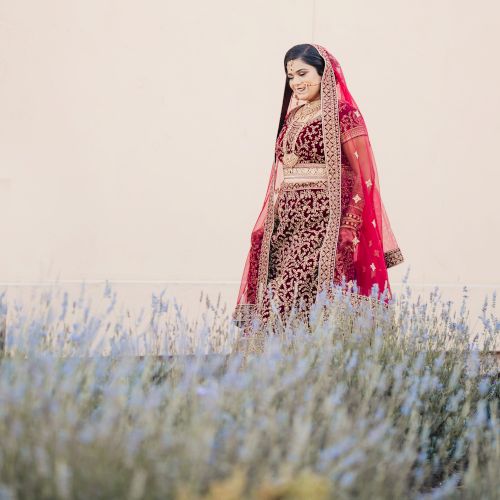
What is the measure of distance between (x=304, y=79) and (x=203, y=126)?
80.4 inches

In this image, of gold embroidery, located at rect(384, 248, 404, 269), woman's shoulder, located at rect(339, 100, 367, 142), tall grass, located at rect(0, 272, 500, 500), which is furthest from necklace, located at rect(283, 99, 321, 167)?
tall grass, located at rect(0, 272, 500, 500)

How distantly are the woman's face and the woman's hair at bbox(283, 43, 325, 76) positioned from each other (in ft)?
0.05

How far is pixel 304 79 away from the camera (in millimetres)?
4242

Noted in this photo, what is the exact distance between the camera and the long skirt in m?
4.16

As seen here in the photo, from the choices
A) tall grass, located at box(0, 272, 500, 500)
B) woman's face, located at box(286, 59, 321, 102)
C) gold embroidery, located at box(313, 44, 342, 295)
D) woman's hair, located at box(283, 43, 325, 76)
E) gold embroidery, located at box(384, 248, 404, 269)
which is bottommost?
tall grass, located at box(0, 272, 500, 500)

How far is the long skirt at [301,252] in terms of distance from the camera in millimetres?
4156

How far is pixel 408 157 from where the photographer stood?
655cm

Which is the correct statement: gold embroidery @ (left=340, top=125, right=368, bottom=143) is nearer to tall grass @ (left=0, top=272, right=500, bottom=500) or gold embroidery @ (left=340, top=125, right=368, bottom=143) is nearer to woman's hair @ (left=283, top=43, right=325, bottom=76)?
woman's hair @ (left=283, top=43, right=325, bottom=76)

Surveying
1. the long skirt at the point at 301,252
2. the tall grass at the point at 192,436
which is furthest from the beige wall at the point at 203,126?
the tall grass at the point at 192,436

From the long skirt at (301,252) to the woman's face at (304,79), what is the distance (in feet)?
1.43

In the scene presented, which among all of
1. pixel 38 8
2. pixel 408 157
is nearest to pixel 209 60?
pixel 38 8

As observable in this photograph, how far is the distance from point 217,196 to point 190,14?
4.15ft

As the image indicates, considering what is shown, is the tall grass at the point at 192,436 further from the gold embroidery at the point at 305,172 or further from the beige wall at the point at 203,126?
the beige wall at the point at 203,126

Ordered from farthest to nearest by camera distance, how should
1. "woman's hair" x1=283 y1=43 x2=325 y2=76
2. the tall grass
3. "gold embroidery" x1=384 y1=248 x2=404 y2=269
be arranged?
"gold embroidery" x1=384 y1=248 x2=404 y2=269, "woman's hair" x1=283 y1=43 x2=325 y2=76, the tall grass
